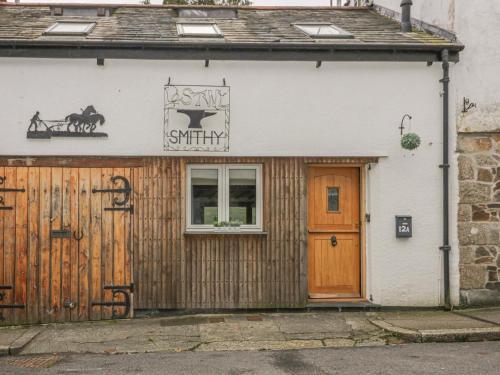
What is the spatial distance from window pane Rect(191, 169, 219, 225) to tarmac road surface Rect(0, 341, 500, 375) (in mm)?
2679

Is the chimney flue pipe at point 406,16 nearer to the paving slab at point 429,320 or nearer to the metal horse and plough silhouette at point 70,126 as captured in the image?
the paving slab at point 429,320

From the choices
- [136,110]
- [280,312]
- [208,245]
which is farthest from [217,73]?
[280,312]

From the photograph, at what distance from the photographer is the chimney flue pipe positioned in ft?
34.9

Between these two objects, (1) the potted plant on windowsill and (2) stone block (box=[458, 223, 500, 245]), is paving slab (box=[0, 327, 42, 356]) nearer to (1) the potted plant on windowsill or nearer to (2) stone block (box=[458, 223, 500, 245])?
(1) the potted plant on windowsill

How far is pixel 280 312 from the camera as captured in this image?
9.24 m

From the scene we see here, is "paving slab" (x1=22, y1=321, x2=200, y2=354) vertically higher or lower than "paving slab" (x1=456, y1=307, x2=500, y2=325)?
lower

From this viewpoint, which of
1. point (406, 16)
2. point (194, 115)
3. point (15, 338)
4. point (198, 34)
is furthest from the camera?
point (406, 16)

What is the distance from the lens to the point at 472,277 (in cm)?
938

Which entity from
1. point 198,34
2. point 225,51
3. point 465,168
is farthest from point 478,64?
point 198,34

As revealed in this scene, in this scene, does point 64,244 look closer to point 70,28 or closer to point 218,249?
point 218,249

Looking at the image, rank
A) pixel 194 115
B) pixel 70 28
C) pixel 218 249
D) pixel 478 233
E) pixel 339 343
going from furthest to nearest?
pixel 70 28 → pixel 478 233 → pixel 218 249 → pixel 194 115 → pixel 339 343

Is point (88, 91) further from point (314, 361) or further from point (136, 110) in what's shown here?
point (314, 361)

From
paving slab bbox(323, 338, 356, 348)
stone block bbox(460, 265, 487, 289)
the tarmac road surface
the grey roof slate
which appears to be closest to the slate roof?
the grey roof slate

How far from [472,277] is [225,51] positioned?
5205mm
